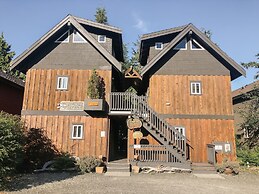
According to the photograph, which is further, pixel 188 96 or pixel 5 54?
pixel 5 54

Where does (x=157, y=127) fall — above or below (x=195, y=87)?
below

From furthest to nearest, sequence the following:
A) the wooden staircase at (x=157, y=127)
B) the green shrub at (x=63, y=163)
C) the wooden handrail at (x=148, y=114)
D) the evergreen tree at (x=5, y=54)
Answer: the evergreen tree at (x=5, y=54)
the wooden handrail at (x=148, y=114)
the wooden staircase at (x=157, y=127)
the green shrub at (x=63, y=163)

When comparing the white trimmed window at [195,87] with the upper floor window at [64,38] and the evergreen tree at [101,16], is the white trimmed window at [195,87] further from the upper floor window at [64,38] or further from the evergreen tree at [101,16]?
the evergreen tree at [101,16]

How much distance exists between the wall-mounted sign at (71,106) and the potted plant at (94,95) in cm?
106

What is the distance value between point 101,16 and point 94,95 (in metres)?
28.8

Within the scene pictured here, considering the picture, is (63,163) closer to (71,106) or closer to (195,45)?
(71,106)

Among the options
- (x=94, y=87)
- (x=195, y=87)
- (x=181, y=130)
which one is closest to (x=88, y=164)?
(x=94, y=87)

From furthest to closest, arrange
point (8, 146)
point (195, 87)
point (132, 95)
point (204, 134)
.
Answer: point (195, 87) < point (204, 134) < point (132, 95) < point (8, 146)

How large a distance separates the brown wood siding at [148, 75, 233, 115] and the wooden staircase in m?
1.55

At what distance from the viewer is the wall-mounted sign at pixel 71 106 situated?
49.5ft

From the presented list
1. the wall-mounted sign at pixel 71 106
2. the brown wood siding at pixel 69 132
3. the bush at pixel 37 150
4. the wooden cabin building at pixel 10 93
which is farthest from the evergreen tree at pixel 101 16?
the bush at pixel 37 150

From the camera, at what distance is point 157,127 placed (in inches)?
566

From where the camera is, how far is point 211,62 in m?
16.3

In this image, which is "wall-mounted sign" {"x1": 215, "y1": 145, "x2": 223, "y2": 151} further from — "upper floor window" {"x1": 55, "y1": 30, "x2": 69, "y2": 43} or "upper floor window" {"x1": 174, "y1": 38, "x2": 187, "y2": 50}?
"upper floor window" {"x1": 55, "y1": 30, "x2": 69, "y2": 43}
